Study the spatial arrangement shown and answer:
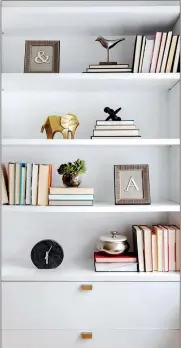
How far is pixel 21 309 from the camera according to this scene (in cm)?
210

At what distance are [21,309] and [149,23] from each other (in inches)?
65.1

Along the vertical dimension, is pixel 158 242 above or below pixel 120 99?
below

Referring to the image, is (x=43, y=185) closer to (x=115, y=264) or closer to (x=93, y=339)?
(x=115, y=264)

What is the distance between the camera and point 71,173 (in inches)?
87.0

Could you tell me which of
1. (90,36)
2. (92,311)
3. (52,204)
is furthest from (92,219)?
(90,36)

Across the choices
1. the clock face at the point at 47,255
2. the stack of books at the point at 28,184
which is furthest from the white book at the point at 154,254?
the stack of books at the point at 28,184

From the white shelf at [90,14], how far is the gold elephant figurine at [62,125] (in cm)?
51

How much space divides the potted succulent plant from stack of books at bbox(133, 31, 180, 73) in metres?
0.59

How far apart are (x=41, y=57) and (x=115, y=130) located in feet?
1.82

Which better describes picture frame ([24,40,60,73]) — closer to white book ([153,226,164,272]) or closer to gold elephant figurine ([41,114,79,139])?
gold elephant figurine ([41,114,79,139])

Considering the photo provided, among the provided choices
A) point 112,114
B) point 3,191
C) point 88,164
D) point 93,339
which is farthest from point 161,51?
point 93,339

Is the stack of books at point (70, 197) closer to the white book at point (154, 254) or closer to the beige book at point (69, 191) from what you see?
the beige book at point (69, 191)

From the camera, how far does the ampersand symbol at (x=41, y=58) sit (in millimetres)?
2199

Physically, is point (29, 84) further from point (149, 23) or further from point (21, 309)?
point (21, 309)
